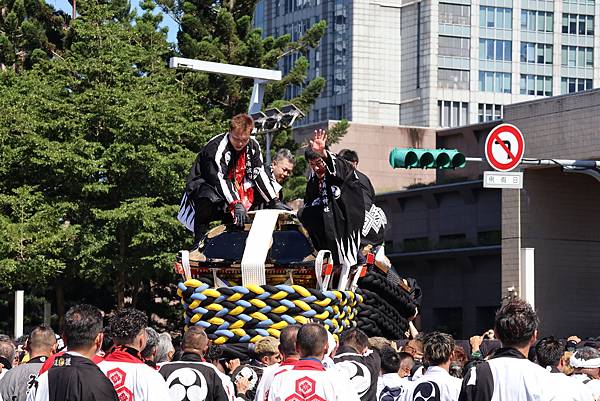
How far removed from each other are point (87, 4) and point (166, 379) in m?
27.9

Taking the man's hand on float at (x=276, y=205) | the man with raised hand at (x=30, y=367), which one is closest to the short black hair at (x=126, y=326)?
the man with raised hand at (x=30, y=367)

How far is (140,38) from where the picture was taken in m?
38.3

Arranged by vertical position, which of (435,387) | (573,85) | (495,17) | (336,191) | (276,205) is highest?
(495,17)

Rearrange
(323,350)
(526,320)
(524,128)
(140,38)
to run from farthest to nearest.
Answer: (524,128)
(140,38)
(323,350)
(526,320)

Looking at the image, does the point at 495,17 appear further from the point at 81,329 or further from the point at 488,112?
the point at 81,329

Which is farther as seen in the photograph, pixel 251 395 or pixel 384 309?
pixel 384 309

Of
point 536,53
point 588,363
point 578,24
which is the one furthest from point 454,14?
point 588,363

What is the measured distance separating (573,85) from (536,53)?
472 centimetres

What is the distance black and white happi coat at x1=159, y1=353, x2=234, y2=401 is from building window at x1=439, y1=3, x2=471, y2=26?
10925cm

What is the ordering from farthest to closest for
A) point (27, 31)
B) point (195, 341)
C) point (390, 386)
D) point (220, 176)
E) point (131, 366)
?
1. point (27, 31)
2. point (220, 176)
3. point (390, 386)
4. point (195, 341)
5. point (131, 366)

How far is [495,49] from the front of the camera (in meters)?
A: 121

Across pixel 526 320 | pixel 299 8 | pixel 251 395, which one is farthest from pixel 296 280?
pixel 299 8

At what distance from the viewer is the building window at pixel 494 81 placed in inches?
4791

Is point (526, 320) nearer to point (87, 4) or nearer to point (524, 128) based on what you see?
point (87, 4)
